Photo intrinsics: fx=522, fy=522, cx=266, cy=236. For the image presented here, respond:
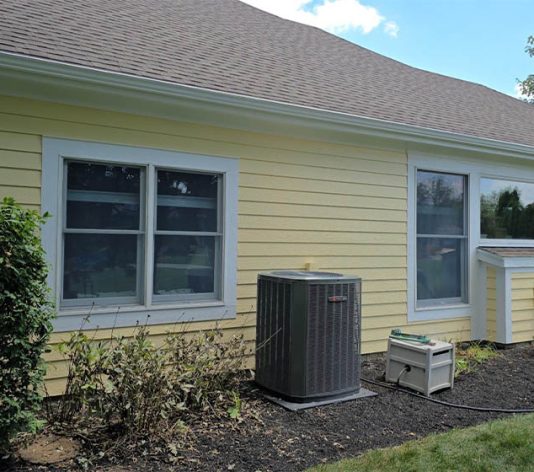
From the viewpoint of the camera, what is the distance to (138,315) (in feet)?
15.9

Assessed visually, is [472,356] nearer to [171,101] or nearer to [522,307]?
[522,307]

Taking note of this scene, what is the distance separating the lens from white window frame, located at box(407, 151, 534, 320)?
6.79 metres

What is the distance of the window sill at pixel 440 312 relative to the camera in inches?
267

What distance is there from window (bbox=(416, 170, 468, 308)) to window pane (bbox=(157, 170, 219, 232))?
2.99m

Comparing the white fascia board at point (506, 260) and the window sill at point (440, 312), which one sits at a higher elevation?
the white fascia board at point (506, 260)

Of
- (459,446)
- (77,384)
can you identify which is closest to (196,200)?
(77,384)

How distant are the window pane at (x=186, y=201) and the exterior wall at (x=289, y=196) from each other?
0.94 feet

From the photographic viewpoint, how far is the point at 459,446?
3.67 meters

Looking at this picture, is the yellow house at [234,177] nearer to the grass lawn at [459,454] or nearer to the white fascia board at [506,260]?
the white fascia board at [506,260]

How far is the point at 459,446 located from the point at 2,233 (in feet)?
11.0

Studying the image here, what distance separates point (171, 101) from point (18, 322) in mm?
2501

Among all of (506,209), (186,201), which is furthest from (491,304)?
(186,201)

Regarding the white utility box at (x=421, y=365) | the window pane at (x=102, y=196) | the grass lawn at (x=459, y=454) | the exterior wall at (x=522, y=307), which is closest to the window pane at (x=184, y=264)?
the window pane at (x=102, y=196)

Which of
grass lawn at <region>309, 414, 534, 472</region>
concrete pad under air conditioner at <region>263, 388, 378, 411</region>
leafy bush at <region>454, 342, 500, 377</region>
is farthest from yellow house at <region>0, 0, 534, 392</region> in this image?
grass lawn at <region>309, 414, 534, 472</region>
